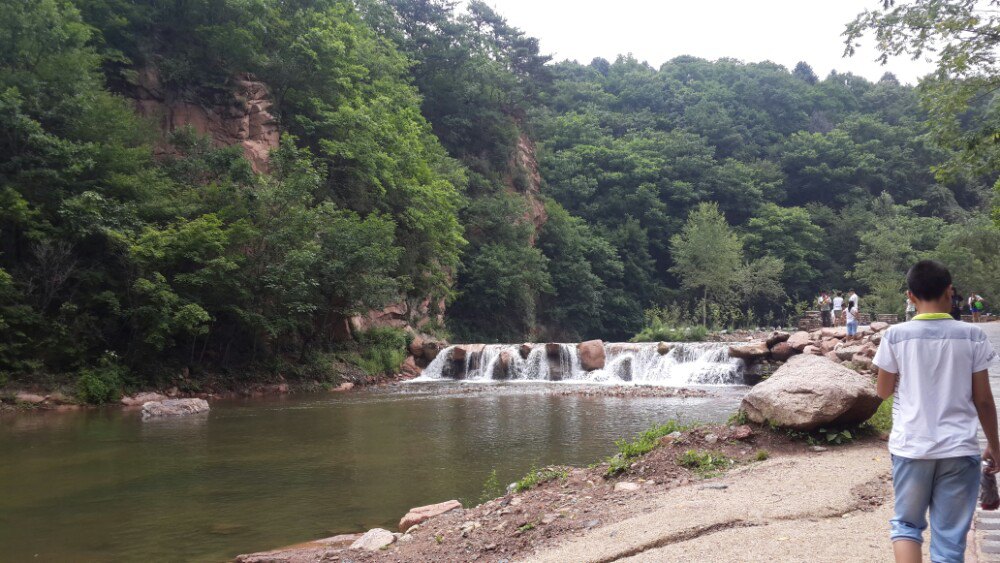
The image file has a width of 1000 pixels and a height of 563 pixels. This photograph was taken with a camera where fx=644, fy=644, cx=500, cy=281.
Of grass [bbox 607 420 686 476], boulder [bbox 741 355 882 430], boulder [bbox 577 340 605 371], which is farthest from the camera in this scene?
boulder [bbox 577 340 605 371]

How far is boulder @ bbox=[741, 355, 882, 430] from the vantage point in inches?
291

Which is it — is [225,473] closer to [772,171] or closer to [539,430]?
[539,430]

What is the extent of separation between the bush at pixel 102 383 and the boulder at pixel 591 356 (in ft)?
51.5

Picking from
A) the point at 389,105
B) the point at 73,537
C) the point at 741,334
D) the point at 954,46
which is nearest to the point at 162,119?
the point at 389,105

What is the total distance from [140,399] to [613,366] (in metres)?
15.9

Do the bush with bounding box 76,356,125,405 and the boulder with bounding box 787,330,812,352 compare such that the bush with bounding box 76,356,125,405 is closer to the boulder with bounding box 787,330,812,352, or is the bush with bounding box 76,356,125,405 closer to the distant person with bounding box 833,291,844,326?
the boulder with bounding box 787,330,812,352

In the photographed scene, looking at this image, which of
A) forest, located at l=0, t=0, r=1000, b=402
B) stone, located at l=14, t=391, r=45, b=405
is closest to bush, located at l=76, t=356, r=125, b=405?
forest, located at l=0, t=0, r=1000, b=402

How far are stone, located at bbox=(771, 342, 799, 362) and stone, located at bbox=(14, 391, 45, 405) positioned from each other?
841 inches

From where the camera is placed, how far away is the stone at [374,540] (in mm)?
5941

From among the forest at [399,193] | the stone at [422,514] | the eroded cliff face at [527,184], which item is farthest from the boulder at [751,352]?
the eroded cliff face at [527,184]

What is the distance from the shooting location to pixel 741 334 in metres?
37.4

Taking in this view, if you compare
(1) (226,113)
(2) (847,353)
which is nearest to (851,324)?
(2) (847,353)

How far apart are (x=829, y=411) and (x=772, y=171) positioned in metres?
53.2

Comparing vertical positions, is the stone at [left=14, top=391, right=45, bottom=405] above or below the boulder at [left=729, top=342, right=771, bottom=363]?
below
